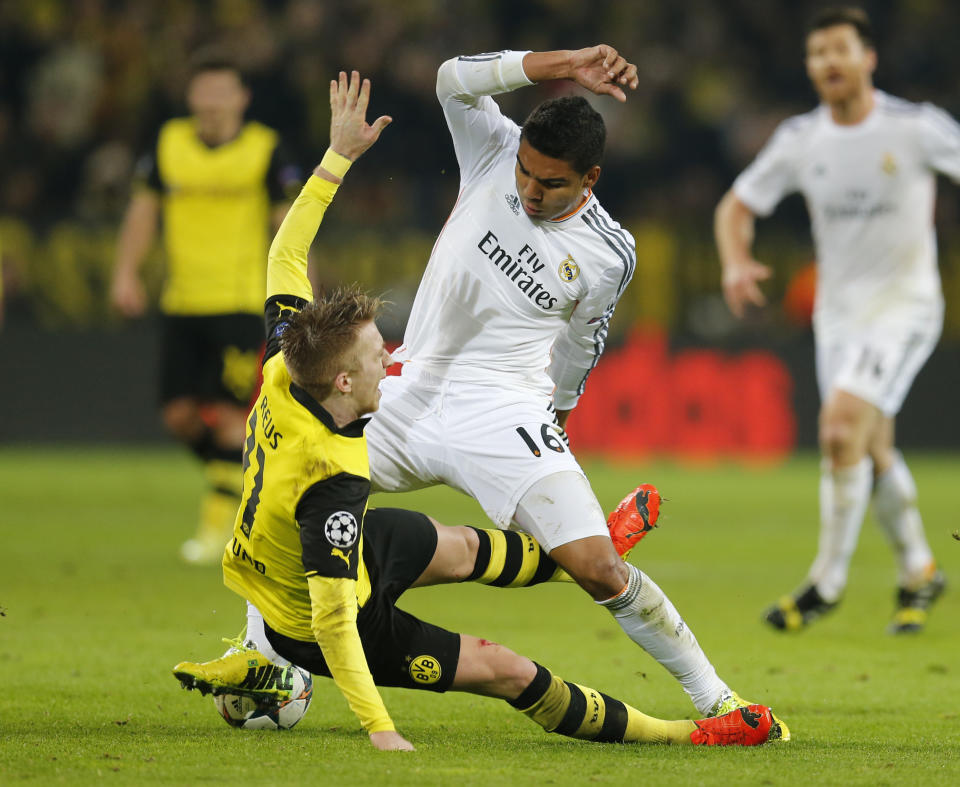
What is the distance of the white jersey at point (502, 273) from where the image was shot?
4.66 m

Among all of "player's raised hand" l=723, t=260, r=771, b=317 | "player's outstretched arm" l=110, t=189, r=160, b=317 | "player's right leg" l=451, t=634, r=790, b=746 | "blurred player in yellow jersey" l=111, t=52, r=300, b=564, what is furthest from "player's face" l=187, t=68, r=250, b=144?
"player's right leg" l=451, t=634, r=790, b=746

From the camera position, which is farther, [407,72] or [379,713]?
[407,72]

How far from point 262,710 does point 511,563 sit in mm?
837

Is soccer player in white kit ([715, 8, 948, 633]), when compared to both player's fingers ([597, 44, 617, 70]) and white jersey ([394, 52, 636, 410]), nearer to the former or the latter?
white jersey ([394, 52, 636, 410])

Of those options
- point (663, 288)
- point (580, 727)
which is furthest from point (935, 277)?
point (663, 288)

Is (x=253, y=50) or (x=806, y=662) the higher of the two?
(x=253, y=50)

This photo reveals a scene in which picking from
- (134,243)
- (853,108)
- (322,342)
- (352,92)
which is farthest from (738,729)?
(134,243)

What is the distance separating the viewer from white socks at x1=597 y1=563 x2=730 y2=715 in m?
4.28

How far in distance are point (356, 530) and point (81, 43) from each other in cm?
1256

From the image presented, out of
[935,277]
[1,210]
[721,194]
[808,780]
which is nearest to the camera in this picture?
[808,780]

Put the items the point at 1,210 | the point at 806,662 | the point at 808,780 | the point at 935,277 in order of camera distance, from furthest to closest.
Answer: the point at 1,210 → the point at 935,277 → the point at 806,662 → the point at 808,780

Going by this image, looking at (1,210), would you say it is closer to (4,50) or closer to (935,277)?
(4,50)

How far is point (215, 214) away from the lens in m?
8.66

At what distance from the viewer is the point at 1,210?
14.4 metres
